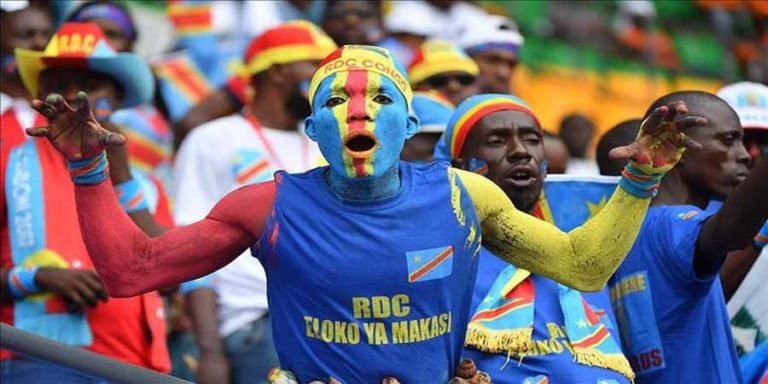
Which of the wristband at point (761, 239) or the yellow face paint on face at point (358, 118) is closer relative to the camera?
the yellow face paint on face at point (358, 118)

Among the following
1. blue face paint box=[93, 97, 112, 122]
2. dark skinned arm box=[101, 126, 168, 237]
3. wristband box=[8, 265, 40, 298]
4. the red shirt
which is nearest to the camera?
dark skinned arm box=[101, 126, 168, 237]

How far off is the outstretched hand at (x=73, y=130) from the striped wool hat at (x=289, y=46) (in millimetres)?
3349

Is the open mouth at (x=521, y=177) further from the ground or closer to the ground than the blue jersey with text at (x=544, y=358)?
further from the ground

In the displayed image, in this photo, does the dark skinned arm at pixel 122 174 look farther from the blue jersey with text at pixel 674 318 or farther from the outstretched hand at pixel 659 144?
the outstretched hand at pixel 659 144

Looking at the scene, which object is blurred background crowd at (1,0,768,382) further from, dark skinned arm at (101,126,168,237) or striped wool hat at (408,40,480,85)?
dark skinned arm at (101,126,168,237)

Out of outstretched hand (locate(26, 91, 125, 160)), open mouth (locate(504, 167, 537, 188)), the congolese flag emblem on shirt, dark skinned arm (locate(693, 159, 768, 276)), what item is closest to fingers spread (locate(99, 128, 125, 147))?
outstretched hand (locate(26, 91, 125, 160))

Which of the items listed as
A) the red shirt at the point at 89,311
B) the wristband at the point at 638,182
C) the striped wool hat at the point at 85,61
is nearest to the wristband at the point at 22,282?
the red shirt at the point at 89,311

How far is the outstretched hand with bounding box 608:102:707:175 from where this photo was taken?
17.5ft

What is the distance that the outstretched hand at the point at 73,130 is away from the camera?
527 centimetres

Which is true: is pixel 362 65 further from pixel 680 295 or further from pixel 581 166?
pixel 581 166

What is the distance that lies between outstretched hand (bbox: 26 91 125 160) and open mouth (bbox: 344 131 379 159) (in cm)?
65

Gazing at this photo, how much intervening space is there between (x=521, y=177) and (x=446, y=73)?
2684mm

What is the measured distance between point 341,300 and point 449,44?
4.22 meters

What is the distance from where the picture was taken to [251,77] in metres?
8.78
